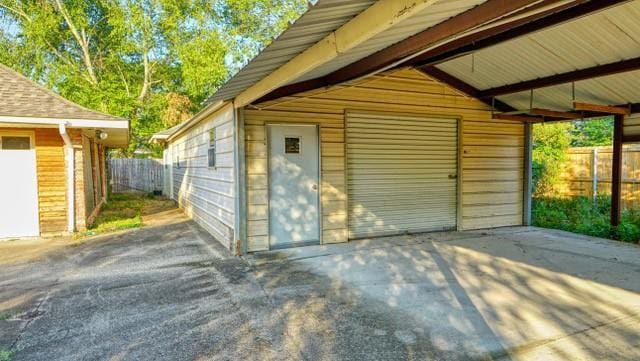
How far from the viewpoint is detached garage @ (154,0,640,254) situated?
390 centimetres

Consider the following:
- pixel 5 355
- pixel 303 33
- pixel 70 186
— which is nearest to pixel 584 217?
pixel 303 33

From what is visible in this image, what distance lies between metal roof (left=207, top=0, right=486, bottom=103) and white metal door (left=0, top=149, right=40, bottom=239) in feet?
16.6

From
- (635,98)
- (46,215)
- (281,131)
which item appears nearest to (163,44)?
(46,215)

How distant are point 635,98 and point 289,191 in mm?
5853

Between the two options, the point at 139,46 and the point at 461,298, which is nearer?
the point at 461,298

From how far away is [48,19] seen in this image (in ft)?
52.6

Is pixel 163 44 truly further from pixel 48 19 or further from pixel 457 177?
pixel 457 177

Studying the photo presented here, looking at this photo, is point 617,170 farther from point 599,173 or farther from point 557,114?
point 599,173

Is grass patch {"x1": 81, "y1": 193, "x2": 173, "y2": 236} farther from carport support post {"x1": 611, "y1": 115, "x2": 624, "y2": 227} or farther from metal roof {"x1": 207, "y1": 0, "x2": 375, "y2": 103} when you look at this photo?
carport support post {"x1": 611, "y1": 115, "x2": 624, "y2": 227}

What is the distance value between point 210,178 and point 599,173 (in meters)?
9.20

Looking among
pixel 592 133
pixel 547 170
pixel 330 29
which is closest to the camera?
pixel 330 29

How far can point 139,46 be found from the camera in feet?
54.3

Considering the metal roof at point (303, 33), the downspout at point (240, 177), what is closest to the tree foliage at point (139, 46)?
the downspout at point (240, 177)

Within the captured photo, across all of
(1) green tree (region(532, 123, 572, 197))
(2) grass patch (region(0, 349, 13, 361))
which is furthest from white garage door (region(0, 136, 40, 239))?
(1) green tree (region(532, 123, 572, 197))
